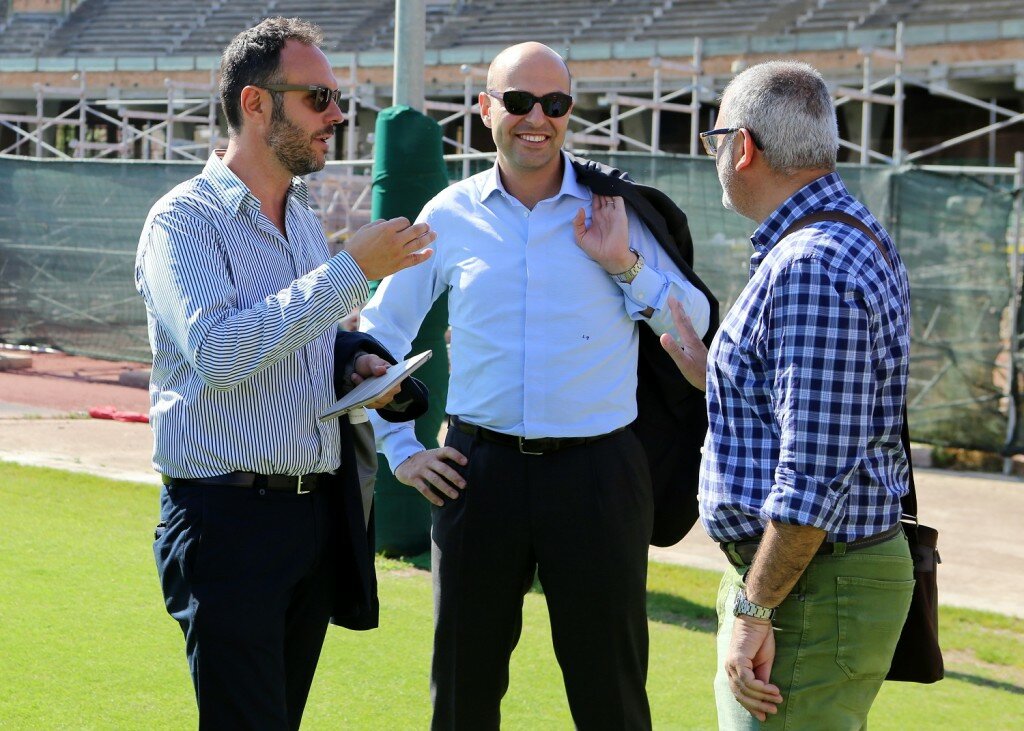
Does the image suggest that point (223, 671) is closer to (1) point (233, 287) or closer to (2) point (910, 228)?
(1) point (233, 287)

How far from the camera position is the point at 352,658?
17.3ft

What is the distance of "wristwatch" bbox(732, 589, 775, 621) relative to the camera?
8.79ft

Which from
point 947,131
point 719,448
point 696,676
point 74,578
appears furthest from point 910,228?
point 947,131

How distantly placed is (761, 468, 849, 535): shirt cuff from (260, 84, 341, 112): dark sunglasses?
1373mm

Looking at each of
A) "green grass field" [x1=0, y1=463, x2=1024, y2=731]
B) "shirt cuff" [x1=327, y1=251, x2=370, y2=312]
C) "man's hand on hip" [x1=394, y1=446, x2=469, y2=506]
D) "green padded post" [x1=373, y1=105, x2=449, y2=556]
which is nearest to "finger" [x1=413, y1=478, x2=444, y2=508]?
"man's hand on hip" [x1=394, y1=446, x2=469, y2=506]

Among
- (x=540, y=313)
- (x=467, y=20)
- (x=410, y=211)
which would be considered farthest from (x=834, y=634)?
(x=467, y=20)

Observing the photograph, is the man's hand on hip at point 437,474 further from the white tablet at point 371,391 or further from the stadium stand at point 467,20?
the stadium stand at point 467,20

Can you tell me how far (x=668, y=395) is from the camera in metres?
3.88

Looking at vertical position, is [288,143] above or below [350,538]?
above

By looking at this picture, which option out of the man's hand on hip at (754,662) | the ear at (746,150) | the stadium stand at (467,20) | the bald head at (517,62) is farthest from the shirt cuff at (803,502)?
the stadium stand at (467,20)

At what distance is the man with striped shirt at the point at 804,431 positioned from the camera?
254 centimetres

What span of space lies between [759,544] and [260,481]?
1.13 m

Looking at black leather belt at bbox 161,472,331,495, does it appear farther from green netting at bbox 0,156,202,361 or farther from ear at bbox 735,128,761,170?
green netting at bbox 0,156,202,361

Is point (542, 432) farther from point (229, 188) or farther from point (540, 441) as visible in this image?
point (229, 188)
